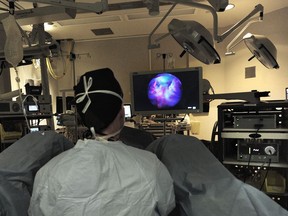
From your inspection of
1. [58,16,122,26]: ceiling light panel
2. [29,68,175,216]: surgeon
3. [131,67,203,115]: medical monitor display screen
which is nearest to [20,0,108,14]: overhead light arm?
[29,68,175,216]: surgeon

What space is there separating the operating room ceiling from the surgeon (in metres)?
3.28

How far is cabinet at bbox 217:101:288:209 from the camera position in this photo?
6.03 feet

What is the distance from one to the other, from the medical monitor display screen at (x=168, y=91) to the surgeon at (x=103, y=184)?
117 centimetres

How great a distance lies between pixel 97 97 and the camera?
937 mm

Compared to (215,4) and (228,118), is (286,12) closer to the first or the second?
(228,118)

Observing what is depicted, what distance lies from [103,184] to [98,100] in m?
0.33

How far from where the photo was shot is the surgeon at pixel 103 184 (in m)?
0.72

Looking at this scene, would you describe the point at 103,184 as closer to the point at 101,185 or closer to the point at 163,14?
the point at 101,185

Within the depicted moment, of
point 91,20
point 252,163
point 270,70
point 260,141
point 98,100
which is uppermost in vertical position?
point 91,20

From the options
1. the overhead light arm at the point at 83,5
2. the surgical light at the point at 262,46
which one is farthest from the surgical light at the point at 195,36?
the overhead light arm at the point at 83,5

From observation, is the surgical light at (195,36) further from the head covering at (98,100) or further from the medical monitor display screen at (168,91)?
the head covering at (98,100)

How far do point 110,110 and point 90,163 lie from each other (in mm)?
261

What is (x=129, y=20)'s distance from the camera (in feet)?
15.1

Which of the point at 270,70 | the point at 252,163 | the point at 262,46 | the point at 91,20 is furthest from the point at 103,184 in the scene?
the point at 270,70
